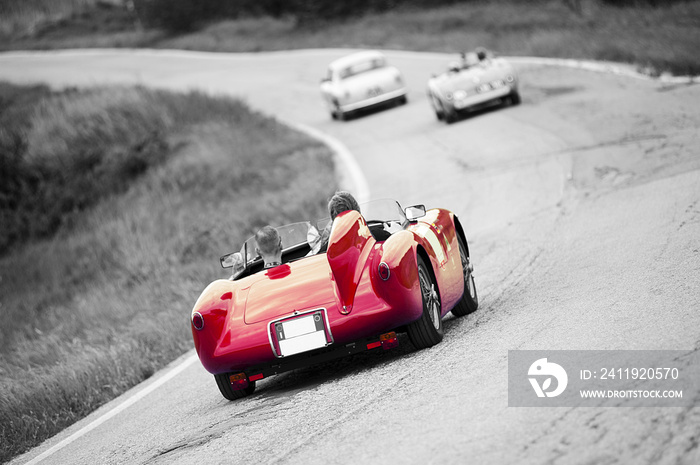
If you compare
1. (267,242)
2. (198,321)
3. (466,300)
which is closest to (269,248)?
(267,242)

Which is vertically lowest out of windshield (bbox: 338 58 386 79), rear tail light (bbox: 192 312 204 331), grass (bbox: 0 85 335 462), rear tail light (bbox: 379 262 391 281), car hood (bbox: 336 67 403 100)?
grass (bbox: 0 85 335 462)

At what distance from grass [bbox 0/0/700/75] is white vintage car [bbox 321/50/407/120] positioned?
4797mm

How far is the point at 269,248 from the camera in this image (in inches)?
284

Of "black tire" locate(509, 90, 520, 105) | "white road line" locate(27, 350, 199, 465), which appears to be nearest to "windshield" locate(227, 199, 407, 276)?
"white road line" locate(27, 350, 199, 465)

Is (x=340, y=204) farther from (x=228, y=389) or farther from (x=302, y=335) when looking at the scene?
(x=228, y=389)

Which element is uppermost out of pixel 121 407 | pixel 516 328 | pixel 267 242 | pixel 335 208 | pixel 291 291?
pixel 335 208

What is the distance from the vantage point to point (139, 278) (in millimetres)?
15703

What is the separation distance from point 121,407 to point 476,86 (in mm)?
14176

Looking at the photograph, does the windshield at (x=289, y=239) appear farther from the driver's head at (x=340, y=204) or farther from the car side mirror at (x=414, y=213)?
the car side mirror at (x=414, y=213)

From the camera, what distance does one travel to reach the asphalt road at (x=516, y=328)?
4.34 metres

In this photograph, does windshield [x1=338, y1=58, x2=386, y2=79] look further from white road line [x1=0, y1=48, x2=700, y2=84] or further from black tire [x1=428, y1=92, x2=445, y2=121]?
black tire [x1=428, y1=92, x2=445, y2=121]

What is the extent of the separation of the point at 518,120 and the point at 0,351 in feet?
35.5

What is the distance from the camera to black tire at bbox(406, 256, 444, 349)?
6586 millimetres

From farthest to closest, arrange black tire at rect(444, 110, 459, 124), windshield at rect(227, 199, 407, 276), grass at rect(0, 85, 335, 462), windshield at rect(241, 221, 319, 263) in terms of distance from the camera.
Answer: black tire at rect(444, 110, 459, 124)
grass at rect(0, 85, 335, 462)
windshield at rect(241, 221, 319, 263)
windshield at rect(227, 199, 407, 276)
